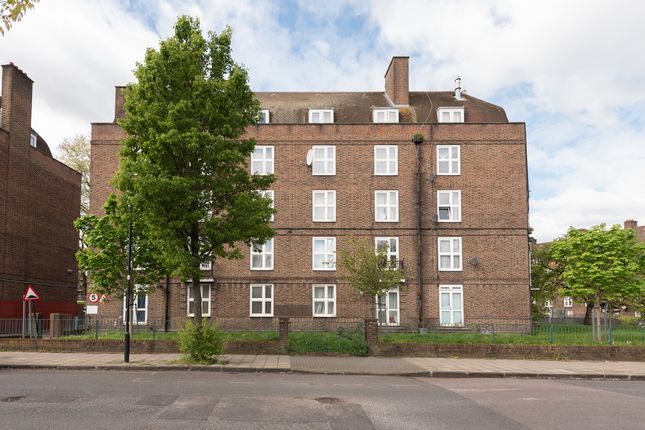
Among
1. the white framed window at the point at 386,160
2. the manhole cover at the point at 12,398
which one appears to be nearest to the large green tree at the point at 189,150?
the manhole cover at the point at 12,398

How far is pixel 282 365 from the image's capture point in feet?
61.6

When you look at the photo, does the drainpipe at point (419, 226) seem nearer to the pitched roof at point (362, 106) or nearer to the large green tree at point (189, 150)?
the pitched roof at point (362, 106)

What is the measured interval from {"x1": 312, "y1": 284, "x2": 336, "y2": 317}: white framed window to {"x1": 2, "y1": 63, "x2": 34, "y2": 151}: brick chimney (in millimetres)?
18942

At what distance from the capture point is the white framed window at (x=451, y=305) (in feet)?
104

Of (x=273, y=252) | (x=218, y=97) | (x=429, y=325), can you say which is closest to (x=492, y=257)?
(x=429, y=325)

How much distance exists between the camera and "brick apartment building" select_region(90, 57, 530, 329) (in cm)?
3152

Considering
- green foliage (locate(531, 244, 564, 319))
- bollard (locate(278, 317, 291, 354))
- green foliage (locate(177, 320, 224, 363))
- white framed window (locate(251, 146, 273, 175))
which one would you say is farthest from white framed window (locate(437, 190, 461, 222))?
green foliage (locate(177, 320, 224, 363))

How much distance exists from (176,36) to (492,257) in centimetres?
2017

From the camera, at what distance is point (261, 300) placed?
31656 mm

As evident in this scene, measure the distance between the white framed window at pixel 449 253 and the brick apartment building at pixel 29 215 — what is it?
22.7 metres

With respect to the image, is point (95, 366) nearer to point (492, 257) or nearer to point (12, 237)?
point (12, 237)

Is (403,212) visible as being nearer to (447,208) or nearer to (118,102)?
(447,208)

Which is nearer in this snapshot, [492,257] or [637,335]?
[637,335]

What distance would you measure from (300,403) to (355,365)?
8.01 m
